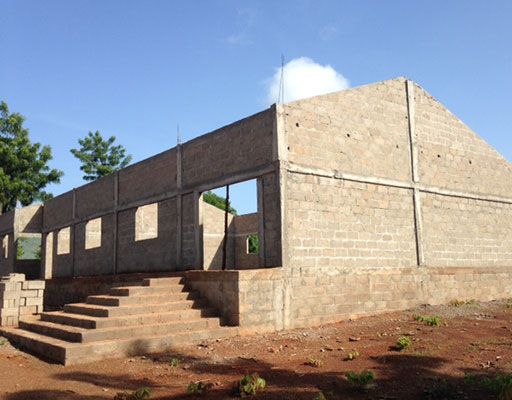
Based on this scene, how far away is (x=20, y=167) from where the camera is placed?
3011 cm

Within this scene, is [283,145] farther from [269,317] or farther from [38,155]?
[38,155]

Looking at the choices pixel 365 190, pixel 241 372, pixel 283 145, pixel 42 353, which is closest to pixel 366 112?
pixel 365 190

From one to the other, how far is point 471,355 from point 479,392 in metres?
2.21

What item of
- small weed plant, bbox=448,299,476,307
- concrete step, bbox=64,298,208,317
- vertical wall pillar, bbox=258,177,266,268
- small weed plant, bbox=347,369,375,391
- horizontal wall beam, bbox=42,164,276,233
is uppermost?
horizontal wall beam, bbox=42,164,276,233

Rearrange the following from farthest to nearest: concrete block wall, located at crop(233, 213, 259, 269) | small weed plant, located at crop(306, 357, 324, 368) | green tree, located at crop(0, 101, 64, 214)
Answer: green tree, located at crop(0, 101, 64, 214) < concrete block wall, located at crop(233, 213, 259, 269) < small weed plant, located at crop(306, 357, 324, 368)

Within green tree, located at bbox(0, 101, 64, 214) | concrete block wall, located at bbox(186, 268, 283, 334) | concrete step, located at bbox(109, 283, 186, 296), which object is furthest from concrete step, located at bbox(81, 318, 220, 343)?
green tree, located at bbox(0, 101, 64, 214)

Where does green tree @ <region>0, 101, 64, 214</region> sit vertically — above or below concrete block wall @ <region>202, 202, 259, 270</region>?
above

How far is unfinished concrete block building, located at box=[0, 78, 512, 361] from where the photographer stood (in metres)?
10.5

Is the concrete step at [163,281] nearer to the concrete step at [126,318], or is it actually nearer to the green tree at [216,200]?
the concrete step at [126,318]

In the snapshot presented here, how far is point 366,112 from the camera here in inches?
508

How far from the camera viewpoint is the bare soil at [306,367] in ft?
18.5

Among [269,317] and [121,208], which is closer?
[269,317]

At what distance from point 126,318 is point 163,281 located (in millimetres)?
2045

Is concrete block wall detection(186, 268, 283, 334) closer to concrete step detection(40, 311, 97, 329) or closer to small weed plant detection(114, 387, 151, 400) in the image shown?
concrete step detection(40, 311, 97, 329)
